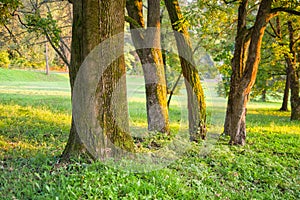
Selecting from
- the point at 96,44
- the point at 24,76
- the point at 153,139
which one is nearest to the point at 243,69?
the point at 153,139

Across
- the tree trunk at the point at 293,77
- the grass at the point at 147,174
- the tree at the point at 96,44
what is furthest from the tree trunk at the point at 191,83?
the tree trunk at the point at 293,77

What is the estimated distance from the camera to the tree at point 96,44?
16.7 ft

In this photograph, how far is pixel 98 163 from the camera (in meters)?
4.81

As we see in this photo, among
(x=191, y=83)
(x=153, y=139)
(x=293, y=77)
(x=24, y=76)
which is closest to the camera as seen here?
(x=153, y=139)

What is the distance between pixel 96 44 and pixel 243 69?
5.72 m

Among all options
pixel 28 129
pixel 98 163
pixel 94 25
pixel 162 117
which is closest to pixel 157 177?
pixel 98 163

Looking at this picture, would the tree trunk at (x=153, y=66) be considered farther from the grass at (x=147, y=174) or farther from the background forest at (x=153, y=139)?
Answer: the grass at (x=147, y=174)

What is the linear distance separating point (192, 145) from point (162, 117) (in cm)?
128

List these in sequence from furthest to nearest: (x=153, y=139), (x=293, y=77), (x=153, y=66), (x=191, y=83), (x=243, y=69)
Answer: (x=293, y=77)
(x=243, y=69)
(x=153, y=66)
(x=191, y=83)
(x=153, y=139)

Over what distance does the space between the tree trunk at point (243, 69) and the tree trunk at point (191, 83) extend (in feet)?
4.51

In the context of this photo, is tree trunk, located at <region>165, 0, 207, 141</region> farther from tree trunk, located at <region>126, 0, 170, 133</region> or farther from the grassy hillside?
the grassy hillside

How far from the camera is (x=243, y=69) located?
9492mm

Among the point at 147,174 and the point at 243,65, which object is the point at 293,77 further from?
the point at 147,174

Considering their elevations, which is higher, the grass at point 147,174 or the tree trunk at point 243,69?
the tree trunk at point 243,69
